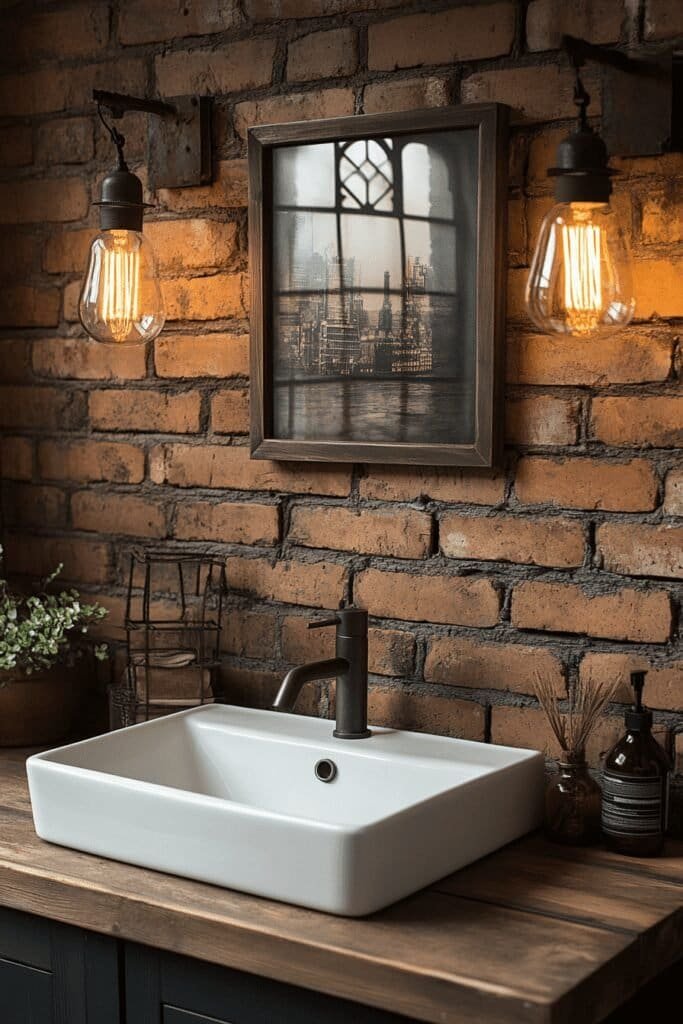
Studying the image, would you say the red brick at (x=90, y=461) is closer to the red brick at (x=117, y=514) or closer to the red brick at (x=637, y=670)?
the red brick at (x=117, y=514)

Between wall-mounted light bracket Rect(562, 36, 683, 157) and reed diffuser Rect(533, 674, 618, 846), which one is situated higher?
wall-mounted light bracket Rect(562, 36, 683, 157)

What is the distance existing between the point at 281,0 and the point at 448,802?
1204mm

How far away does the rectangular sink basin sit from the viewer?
139cm

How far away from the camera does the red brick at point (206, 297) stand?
200 cm

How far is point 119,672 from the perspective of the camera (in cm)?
219

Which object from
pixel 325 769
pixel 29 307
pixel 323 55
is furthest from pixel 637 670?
pixel 29 307

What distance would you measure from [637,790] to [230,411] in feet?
2.86

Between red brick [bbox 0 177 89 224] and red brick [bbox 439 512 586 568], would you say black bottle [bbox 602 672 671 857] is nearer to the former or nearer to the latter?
red brick [bbox 439 512 586 568]

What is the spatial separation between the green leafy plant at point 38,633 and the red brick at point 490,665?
57cm

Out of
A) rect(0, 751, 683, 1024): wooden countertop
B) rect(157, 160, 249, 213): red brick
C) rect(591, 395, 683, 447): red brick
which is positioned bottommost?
rect(0, 751, 683, 1024): wooden countertop

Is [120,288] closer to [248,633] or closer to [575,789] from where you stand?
[248,633]

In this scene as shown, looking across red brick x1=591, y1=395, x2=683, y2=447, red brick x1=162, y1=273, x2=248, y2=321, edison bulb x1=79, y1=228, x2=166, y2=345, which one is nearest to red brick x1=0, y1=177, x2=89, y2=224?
red brick x1=162, y1=273, x2=248, y2=321

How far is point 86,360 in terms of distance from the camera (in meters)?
2.19

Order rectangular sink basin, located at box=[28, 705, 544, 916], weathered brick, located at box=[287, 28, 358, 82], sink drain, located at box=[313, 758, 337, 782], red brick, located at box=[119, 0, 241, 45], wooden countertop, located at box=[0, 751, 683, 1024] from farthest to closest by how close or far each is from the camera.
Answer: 1. red brick, located at box=[119, 0, 241, 45]
2. weathered brick, located at box=[287, 28, 358, 82]
3. sink drain, located at box=[313, 758, 337, 782]
4. rectangular sink basin, located at box=[28, 705, 544, 916]
5. wooden countertop, located at box=[0, 751, 683, 1024]
